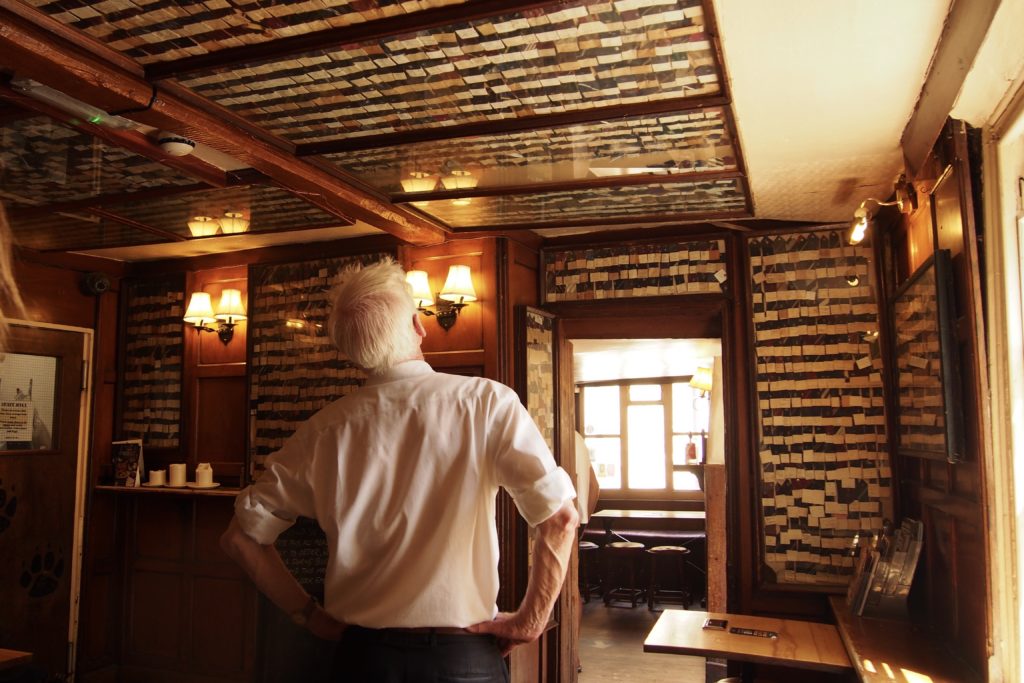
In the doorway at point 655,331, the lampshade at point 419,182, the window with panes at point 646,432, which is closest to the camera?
the lampshade at point 419,182

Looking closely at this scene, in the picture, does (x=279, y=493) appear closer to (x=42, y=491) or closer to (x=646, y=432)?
(x=42, y=491)

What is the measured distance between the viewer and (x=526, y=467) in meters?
1.81

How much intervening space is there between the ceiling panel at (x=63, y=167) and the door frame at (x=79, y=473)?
172 cm

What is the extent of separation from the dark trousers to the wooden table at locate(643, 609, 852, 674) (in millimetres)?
1597

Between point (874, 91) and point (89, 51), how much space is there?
2.50 metres

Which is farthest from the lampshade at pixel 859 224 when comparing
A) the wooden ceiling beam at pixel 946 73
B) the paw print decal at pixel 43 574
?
the paw print decal at pixel 43 574

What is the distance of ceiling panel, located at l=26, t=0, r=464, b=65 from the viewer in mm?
2107

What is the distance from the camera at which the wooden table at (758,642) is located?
121 inches

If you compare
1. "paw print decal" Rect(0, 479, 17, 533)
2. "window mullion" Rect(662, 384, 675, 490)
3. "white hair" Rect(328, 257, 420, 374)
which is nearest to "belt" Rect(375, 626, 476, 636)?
"white hair" Rect(328, 257, 420, 374)

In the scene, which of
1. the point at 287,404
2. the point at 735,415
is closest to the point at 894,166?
the point at 735,415

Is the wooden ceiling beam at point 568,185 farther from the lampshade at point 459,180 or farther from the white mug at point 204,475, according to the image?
the white mug at point 204,475

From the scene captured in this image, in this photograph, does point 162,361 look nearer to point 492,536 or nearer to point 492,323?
point 492,323

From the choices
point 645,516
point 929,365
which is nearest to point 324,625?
point 929,365

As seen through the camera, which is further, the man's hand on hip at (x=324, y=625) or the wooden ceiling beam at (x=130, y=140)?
the wooden ceiling beam at (x=130, y=140)
